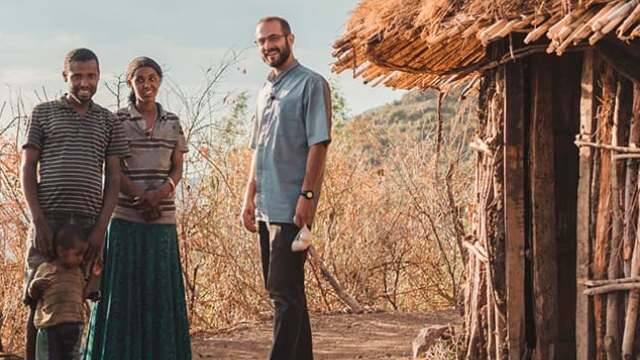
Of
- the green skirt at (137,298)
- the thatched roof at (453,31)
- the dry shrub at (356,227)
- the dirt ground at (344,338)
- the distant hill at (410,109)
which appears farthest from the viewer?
the distant hill at (410,109)

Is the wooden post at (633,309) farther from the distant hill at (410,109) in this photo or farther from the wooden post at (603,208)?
the distant hill at (410,109)

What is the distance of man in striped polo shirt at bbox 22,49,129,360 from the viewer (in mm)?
5281

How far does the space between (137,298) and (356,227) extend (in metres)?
5.68

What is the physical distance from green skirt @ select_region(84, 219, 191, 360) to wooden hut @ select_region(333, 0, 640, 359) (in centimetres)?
179

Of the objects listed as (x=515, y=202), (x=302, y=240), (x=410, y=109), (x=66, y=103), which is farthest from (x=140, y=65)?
(x=410, y=109)

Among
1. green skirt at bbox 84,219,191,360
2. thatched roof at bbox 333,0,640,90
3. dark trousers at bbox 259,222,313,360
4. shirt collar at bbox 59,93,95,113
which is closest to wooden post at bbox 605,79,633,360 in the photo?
thatched roof at bbox 333,0,640,90

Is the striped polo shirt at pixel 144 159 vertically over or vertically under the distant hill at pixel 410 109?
under

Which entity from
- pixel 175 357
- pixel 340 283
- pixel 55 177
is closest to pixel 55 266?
pixel 55 177

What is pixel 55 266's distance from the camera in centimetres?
525

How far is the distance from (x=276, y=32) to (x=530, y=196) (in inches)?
72.4

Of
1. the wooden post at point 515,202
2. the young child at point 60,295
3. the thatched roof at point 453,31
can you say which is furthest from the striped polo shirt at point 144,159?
the wooden post at point 515,202

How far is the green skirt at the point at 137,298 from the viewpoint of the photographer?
5.68 metres

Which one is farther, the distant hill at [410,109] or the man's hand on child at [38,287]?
the distant hill at [410,109]

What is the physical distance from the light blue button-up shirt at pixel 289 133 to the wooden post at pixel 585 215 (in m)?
1.47
